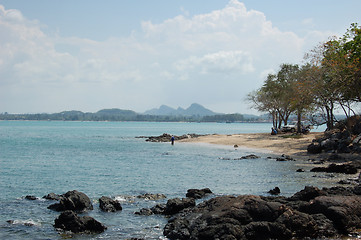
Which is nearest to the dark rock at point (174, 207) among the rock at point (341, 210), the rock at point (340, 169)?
the rock at point (341, 210)

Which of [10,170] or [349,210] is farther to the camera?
Result: [10,170]

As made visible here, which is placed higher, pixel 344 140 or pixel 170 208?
pixel 344 140

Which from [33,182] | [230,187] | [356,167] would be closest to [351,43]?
[356,167]

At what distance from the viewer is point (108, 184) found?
2945 centimetres

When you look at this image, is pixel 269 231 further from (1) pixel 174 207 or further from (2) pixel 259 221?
(1) pixel 174 207

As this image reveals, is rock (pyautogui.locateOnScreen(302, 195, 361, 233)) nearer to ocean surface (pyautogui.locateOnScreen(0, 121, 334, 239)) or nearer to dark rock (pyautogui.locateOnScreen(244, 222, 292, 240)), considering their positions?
dark rock (pyautogui.locateOnScreen(244, 222, 292, 240))

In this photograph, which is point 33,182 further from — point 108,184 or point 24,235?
point 24,235

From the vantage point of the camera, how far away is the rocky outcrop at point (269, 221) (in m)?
14.8

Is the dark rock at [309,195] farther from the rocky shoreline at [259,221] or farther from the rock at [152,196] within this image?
the rock at [152,196]

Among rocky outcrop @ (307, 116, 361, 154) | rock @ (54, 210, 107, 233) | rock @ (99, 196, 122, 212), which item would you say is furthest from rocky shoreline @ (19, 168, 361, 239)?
rocky outcrop @ (307, 116, 361, 154)

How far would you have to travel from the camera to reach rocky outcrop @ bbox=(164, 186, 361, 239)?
14820 mm

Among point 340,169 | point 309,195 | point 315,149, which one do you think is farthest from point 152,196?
point 315,149

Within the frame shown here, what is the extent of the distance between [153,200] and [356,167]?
782 inches

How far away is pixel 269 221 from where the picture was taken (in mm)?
15656
